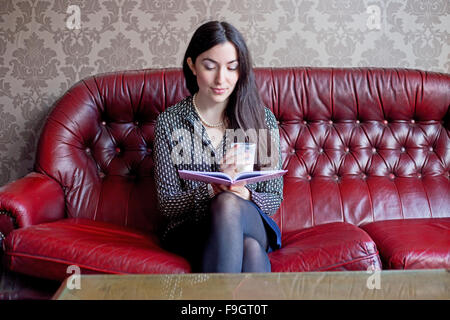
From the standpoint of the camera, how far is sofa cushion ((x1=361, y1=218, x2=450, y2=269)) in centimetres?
144

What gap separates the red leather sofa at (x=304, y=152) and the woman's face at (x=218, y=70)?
520mm

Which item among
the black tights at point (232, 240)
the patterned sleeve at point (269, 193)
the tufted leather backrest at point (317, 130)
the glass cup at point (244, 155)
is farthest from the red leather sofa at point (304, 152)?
the glass cup at point (244, 155)

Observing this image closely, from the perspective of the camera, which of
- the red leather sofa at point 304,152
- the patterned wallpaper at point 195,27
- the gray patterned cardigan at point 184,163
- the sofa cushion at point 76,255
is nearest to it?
the sofa cushion at point 76,255

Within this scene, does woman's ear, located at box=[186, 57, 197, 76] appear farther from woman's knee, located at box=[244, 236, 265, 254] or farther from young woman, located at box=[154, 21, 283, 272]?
woman's knee, located at box=[244, 236, 265, 254]

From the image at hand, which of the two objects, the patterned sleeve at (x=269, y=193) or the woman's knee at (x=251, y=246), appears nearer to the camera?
the woman's knee at (x=251, y=246)

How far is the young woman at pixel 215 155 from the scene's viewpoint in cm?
138

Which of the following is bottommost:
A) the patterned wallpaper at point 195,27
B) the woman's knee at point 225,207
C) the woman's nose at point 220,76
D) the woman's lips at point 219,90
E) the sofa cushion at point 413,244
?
the sofa cushion at point 413,244

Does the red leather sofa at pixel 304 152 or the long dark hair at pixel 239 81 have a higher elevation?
the long dark hair at pixel 239 81

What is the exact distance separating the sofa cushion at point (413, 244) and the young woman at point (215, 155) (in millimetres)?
408

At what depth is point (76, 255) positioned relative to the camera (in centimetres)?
140

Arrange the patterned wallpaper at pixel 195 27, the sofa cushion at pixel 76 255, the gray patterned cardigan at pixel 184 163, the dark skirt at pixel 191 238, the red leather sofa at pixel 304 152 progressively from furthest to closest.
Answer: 1. the patterned wallpaper at pixel 195 27
2. the red leather sofa at pixel 304 152
3. the gray patterned cardigan at pixel 184 163
4. the dark skirt at pixel 191 238
5. the sofa cushion at pixel 76 255

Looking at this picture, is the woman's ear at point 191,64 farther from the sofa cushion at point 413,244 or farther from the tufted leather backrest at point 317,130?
the sofa cushion at point 413,244

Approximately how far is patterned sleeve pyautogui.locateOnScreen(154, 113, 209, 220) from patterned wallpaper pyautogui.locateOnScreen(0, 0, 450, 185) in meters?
0.85

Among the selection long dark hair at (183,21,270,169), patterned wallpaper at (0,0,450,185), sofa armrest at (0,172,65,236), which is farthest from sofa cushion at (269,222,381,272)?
patterned wallpaper at (0,0,450,185)
